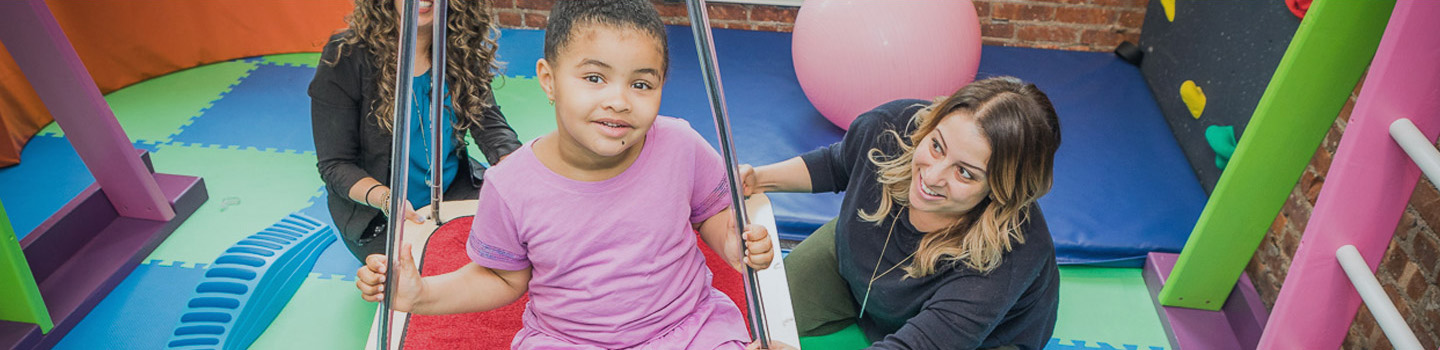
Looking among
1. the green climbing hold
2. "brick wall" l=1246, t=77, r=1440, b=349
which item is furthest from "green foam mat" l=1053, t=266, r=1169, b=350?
the green climbing hold

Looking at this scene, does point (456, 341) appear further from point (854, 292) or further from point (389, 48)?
point (854, 292)

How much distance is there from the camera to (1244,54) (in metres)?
2.80

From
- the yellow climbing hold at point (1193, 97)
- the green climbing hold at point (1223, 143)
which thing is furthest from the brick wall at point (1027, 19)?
the green climbing hold at point (1223, 143)

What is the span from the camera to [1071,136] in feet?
10.4

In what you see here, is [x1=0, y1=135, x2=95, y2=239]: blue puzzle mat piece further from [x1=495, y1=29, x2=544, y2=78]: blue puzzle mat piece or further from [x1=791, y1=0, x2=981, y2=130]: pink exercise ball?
[x1=791, y1=0, x2=981, y2=130]: pink exercise ball

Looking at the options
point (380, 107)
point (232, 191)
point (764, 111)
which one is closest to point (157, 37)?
point (232, 191)

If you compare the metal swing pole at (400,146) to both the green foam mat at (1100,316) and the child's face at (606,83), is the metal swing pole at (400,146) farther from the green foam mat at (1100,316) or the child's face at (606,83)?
the green foam mat at (1100,316)

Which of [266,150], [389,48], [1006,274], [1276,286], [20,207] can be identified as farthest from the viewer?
[266,150]

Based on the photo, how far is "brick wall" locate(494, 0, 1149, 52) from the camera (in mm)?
3771

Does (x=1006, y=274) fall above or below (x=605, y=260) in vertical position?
below

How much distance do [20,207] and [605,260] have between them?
2269 millimetres

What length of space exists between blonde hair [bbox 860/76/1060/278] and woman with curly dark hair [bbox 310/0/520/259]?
2.87ft

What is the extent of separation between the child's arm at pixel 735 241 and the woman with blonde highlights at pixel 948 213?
0.34 metres

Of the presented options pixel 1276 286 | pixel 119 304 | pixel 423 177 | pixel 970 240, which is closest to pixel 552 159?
pixel 970 240
